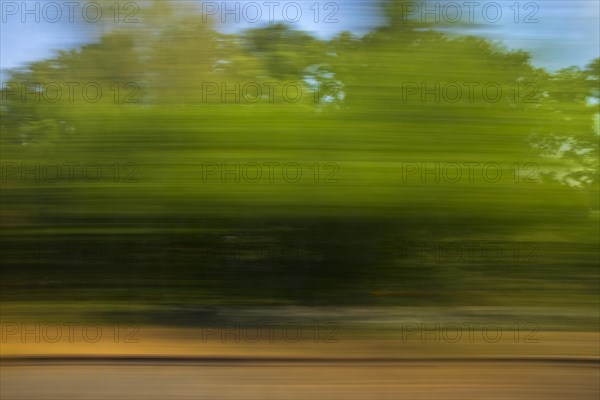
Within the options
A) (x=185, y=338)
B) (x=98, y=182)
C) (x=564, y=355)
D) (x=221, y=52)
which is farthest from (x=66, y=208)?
(x=564, y=355)

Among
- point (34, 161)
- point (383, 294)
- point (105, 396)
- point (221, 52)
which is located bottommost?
point (105, 396)

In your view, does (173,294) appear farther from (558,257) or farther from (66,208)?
(558,257)

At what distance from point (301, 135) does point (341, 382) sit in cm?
185

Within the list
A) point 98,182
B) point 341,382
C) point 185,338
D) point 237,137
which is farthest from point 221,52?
point 341,382

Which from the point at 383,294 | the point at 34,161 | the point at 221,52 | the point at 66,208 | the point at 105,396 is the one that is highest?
the point at 221,52

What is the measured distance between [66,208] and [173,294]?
3.43ft

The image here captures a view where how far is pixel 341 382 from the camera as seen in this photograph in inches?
152

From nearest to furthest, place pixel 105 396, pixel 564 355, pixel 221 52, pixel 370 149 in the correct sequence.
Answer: pixel 105 396
pixel 564 355
pixel 370 149
pixel 221 52

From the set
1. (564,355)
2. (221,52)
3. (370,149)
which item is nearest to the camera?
(564,355)

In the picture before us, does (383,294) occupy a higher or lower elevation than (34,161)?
lower

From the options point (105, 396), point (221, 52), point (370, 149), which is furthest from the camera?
point (221, 52)

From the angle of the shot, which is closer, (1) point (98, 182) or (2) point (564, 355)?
(2) point (564, 355)

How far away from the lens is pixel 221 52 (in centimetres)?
504

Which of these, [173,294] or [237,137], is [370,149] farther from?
[173,294]
